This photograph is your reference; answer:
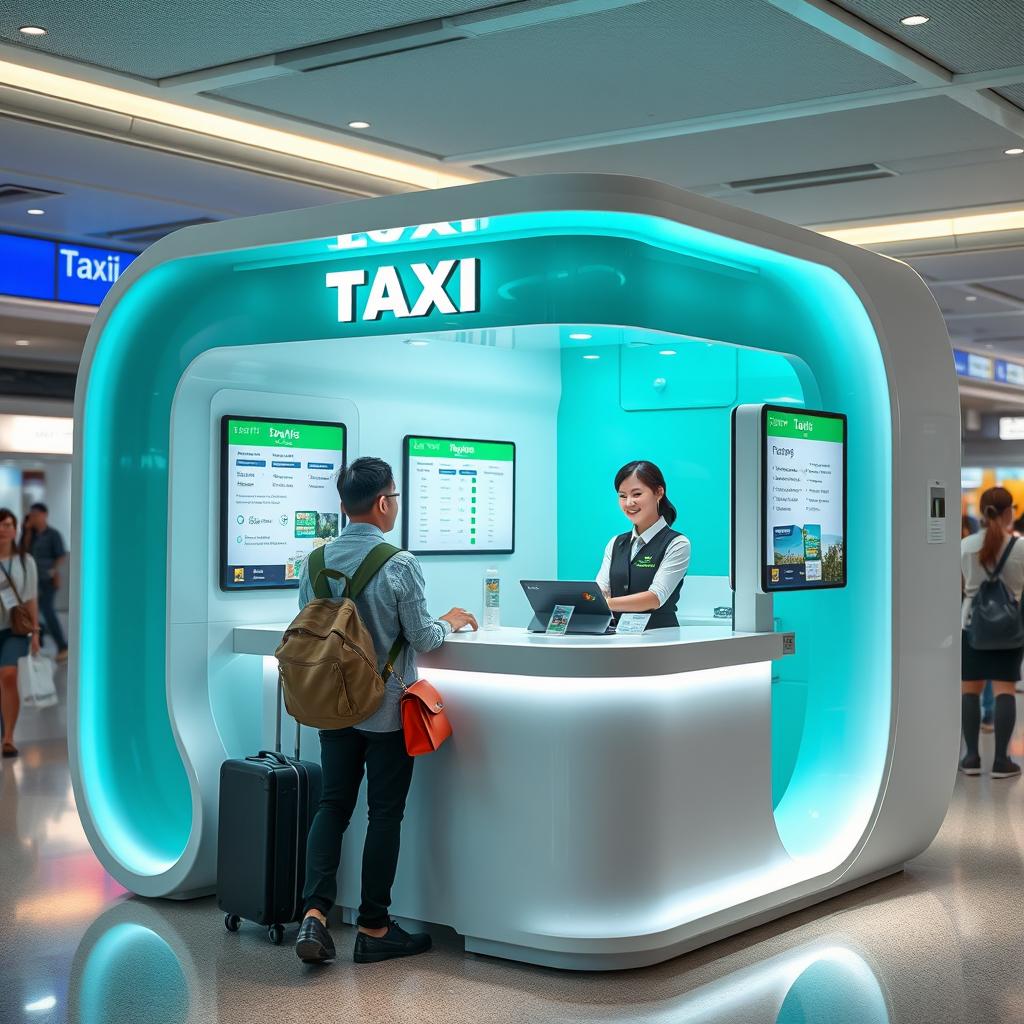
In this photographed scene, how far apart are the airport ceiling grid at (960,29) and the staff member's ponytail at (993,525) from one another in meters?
2.69

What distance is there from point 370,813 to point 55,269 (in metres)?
5.70

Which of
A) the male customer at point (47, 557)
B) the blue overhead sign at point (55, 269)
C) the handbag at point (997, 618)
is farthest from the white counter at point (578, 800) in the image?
the male customer at point (47, 557)

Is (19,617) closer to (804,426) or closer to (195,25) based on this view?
(195,25)

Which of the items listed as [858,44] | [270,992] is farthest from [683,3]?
[270,992]

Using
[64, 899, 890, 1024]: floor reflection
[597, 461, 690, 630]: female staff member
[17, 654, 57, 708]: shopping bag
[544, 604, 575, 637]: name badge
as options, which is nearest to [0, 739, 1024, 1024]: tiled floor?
[64, 899, 890, 1024]: floor reflection

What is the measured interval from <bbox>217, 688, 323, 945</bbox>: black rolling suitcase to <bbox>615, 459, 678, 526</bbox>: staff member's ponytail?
6.10ft

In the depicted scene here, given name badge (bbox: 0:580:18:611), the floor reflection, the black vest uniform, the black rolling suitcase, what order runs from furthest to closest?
name badge (bbox: 0:580:18:611) < the black vest uniform < the black rolling suitcase < the floor reflection

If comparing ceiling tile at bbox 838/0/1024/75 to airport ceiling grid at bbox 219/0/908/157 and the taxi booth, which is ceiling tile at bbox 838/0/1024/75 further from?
the taxi booth

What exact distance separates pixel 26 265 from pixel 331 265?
14.7 feet

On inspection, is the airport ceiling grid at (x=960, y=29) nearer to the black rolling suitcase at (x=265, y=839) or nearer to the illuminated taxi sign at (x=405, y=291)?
the illuminated taxi sign at (x=405, y=291)

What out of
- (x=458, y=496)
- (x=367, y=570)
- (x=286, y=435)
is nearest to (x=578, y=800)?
(x=367, y=570)

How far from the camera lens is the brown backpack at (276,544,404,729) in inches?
176

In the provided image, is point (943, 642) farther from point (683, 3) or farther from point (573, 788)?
point (683, 3)

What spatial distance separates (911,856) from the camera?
19.6 ft
